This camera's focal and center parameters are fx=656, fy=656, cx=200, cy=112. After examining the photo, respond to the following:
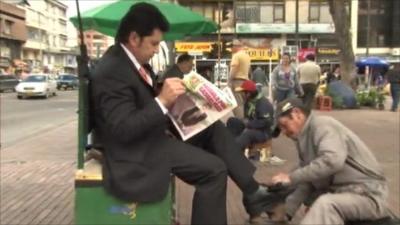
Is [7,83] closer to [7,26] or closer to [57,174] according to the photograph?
[7,26]

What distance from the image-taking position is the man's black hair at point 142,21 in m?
3.51

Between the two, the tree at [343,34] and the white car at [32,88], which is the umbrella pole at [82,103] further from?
the white car at [32,88]

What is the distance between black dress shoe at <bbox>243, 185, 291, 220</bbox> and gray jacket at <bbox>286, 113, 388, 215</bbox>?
0.16 m

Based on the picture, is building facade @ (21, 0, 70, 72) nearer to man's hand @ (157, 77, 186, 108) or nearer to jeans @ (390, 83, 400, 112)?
jeans @ (390, 83, 400, 112)

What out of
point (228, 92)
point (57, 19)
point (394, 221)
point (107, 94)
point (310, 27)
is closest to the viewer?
point (107, 94)

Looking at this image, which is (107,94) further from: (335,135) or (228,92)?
(335,135)

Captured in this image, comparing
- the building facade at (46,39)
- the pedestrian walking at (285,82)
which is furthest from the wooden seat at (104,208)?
the building facade at (46,39)

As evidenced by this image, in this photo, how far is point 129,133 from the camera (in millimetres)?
3332

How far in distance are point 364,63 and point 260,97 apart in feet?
153

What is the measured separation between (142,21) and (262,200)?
1359 millimetres

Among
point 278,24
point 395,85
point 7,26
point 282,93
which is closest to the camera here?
point 282,93

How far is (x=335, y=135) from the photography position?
4027 mm

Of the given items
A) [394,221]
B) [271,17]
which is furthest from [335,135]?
[271,17]

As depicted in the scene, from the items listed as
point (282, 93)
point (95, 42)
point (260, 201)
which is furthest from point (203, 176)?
point (282, 93)
